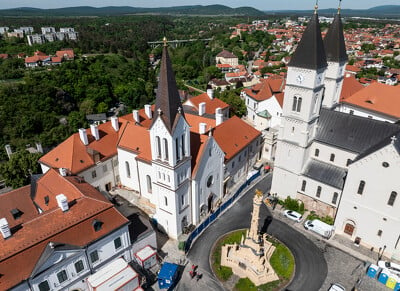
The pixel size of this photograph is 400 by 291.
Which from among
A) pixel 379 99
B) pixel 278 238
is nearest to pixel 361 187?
pixel 278 238

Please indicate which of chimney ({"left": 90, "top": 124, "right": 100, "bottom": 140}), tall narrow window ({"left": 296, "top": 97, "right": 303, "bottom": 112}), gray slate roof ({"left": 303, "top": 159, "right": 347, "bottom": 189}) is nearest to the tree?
chimney ({"left": 90, "top": 124, "right": 100, "bottom": 140})

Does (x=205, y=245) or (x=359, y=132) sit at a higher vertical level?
(x=359, y=132)

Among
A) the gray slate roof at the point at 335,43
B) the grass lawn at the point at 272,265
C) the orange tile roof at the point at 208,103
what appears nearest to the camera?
the grass lawn at the point at 272,265

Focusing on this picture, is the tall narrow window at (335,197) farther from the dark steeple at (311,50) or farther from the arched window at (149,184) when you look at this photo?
the arched window at (149,184)

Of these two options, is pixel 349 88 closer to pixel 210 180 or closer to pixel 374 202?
pixel 374 202

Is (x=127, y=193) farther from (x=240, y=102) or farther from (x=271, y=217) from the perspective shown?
(x=240, y=102)

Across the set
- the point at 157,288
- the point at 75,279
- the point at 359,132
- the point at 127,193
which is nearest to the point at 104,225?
the point at 75,279

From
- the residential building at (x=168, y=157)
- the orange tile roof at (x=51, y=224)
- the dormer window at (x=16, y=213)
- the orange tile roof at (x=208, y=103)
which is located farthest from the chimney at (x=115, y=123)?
the orange tile roof at (x=208, y=103)
